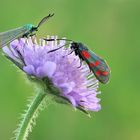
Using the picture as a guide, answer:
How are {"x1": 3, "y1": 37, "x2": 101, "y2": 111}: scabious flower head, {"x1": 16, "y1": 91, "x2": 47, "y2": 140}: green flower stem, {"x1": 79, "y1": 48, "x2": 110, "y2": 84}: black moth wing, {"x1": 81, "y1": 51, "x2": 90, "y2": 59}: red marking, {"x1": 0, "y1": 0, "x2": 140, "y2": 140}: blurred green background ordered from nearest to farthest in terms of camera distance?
1. {"x1": 16, "y1": 91, "x2": 47, "y2": 140}: green flower stem
2. {"x1": 3, "y1": 37, "x2": 101, "y2": 111}: scabious flower head
3. {"x1": 79, "y1": 48, "x2": 110, "y2": 84}: black moth wing
4. {"x1": 81, "y1": 51, "x2": 90, "y2": 59}: red marking
5. {"x1": 0, "y1": 0, "x2": 140, "y2": 140}: blurred green background

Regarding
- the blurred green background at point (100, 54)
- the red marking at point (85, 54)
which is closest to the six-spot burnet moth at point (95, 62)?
the red marking at point (85, 54)

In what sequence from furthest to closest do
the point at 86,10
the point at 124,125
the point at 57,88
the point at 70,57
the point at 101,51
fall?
the point at 86,10 → the point at 101,51 → the point at 124,125 → the point at 70,57 → the point at 57,88

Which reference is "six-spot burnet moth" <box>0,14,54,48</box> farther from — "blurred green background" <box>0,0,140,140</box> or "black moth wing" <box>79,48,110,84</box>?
"blurred green background" <box>0,0,140,140</box>

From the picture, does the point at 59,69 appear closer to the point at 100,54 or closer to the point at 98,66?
the point at 98,66

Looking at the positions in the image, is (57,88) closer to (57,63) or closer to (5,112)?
(57,63)

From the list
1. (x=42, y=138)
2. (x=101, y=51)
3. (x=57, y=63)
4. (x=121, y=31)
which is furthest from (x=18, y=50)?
(x=121, y=31)

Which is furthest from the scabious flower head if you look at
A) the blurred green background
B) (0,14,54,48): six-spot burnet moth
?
the blurred green background
